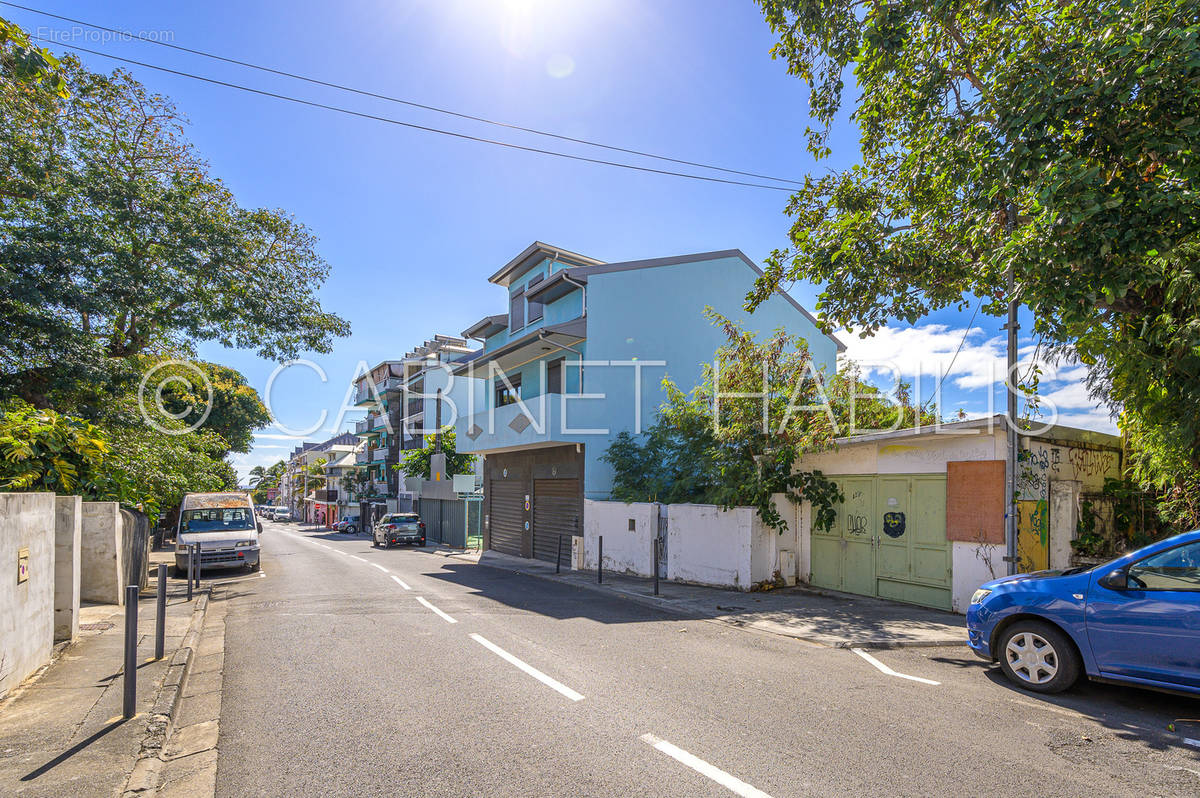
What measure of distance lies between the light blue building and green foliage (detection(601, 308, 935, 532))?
434 centimetres

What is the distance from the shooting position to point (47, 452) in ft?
29.7

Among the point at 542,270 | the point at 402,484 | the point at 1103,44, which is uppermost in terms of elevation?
the point at 542,270

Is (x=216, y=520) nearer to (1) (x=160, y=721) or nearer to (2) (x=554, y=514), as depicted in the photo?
(2) (x=554, y=514)

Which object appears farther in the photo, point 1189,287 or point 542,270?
point 542,270

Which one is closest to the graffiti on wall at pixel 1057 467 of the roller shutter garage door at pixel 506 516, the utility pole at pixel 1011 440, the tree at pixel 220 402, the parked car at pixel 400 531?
the utility pole at pixel 1011 440

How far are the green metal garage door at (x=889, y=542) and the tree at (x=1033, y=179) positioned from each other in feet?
10.2

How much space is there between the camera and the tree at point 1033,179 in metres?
6.34

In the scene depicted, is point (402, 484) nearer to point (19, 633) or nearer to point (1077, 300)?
point (19, 633)

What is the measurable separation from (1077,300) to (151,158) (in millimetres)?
17755

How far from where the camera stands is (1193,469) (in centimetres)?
900

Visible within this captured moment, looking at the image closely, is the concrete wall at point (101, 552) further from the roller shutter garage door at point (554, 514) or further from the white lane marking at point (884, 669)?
the white lane marking at point (884, 669)

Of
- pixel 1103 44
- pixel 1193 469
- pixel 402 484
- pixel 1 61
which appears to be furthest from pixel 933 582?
pixel 402 484

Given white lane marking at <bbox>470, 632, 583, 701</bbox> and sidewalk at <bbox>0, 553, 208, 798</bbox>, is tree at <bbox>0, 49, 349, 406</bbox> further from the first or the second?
white lane marking at <bbox>470, 632, 583, 701</bbox>

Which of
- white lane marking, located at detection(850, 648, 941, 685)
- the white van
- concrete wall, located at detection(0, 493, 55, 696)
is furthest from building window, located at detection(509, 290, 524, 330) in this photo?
white lane marking, located at detection(850, 648, 941, 685)
